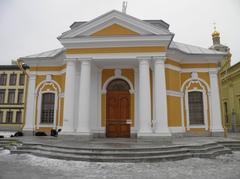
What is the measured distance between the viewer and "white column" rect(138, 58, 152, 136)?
34.0 ft

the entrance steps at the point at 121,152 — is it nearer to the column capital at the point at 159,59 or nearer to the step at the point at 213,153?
the step at the point at 213,153

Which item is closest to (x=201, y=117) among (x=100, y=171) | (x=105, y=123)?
(x=105, y=123)

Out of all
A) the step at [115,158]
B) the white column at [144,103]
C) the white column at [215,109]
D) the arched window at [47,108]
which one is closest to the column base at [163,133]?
the white column at [144,103]

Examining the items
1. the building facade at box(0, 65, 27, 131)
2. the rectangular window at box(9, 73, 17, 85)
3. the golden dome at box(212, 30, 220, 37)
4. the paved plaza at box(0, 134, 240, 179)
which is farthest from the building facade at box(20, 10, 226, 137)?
the golden dome at box(212, 30, 220, 37)

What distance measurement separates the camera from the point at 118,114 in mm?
12766

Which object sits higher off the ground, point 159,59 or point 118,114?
point 159,59

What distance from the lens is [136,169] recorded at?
646cm

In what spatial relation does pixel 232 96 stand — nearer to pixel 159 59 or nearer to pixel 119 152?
pixel 159 59

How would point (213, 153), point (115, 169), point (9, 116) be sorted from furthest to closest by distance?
point (9, 116), point (213, 153), point (115, 169)

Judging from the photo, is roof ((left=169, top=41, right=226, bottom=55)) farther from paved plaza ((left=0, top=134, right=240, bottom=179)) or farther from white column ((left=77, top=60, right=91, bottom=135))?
paved plaza ((left=0, top=134, right=240, bottom=179))

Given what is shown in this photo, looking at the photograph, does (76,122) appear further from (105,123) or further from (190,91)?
(190,91)

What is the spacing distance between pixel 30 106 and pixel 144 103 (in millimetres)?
8220

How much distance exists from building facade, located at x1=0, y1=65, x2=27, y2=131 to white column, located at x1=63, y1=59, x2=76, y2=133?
26.2 m

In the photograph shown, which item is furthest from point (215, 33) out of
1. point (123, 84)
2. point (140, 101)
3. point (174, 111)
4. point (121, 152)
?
point (121, 152)
